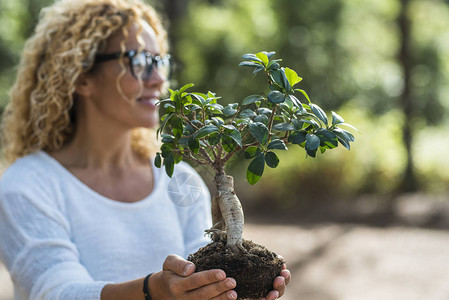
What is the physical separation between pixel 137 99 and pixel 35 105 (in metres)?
0.53

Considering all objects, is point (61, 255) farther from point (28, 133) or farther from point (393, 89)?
point (393, 89)

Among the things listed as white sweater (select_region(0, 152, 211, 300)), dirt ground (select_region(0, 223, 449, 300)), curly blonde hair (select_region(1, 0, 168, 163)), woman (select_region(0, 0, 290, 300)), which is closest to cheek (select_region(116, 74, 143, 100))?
woman (select_region(0, 0, 290, 300))

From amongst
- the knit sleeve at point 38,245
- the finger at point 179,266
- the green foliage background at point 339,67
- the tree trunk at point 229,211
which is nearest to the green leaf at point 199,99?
the tree trunk at point 229,211

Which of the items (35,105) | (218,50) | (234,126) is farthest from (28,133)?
(218,50)

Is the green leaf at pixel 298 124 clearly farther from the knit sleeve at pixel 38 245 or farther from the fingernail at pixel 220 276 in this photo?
the knit sleeve at pixel 38 245

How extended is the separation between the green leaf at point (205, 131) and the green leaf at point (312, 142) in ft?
0.81

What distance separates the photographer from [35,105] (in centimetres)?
256

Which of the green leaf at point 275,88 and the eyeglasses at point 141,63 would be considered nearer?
the green leaf at point 275,88

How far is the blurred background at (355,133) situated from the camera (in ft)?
22.5

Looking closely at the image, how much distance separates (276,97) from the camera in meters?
1.53

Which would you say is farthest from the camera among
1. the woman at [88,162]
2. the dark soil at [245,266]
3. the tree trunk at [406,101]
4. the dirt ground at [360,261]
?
the tree trunk at [406,101]

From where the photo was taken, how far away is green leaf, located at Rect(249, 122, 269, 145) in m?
1.49

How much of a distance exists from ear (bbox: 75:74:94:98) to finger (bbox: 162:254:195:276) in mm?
1187

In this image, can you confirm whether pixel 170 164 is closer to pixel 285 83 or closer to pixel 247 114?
pixel 247 114
